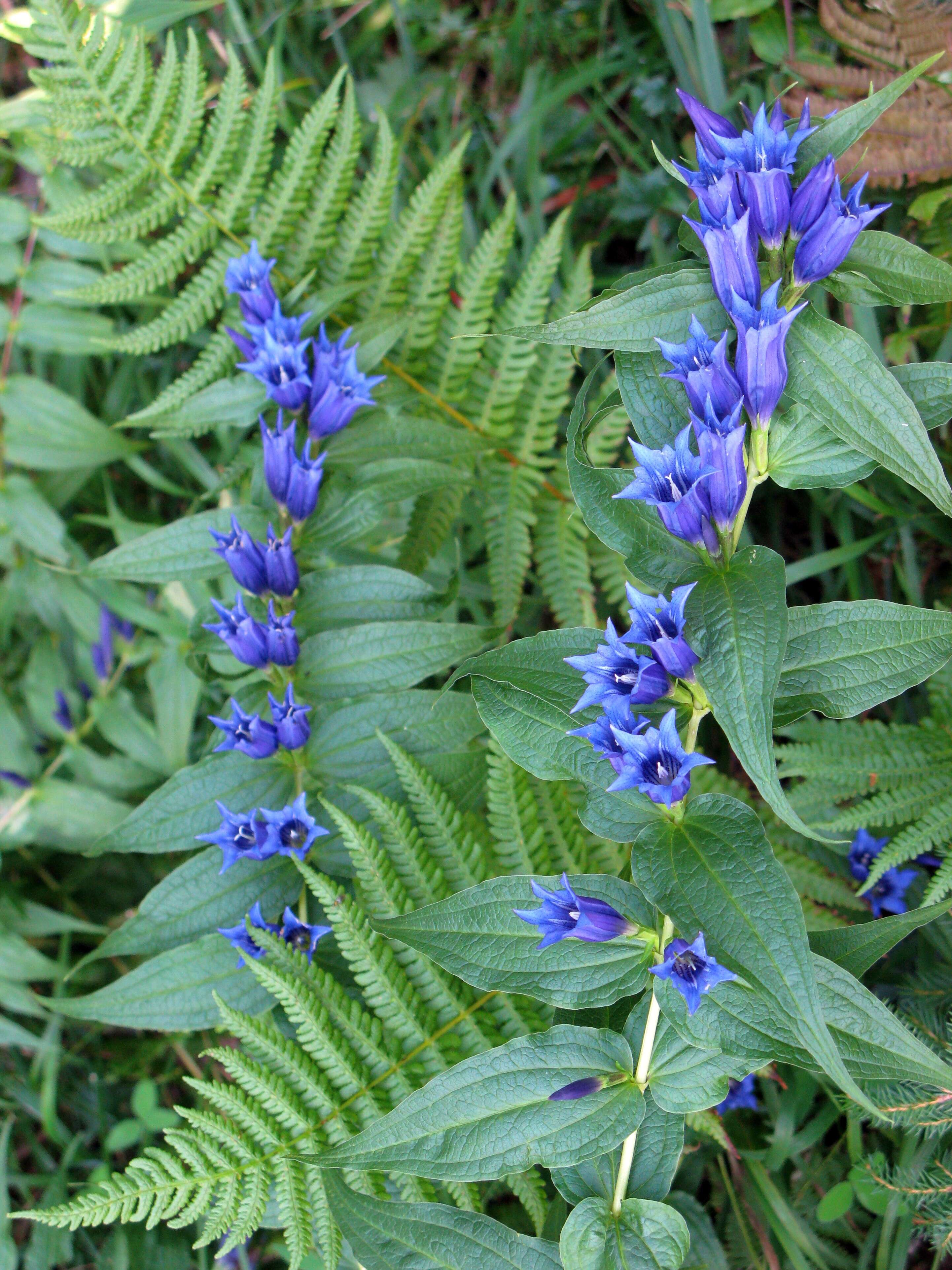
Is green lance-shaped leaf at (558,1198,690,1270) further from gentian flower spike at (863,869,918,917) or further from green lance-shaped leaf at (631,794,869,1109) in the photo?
gentian flower spike at (863,869,918,917)

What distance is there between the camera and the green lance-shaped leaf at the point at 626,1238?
5.14 ft

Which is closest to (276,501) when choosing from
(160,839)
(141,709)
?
(160,839)

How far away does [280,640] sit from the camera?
2.17 meters

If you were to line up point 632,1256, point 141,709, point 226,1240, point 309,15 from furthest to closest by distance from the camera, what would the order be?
1. point 309,15
2. point 141,709
3. point 226,1240
4. point 632,1256

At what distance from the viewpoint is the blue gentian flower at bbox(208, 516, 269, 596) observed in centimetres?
220

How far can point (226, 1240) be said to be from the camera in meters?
1.79

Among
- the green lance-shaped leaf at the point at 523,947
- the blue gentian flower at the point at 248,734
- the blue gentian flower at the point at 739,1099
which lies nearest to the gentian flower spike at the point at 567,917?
the green lance-shaped leaf at the point at 523,947

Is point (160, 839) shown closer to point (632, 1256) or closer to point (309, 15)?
point (632, 1256)

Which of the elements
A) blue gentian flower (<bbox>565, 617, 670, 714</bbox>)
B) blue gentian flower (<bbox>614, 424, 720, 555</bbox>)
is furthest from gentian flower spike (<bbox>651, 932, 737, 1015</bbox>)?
blue gentian flower (<bbox>614, 424, 720, 555</bbox>)

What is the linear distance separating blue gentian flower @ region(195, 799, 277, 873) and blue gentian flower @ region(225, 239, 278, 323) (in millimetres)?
1296

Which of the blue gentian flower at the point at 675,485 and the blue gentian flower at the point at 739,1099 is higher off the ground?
the blue gentian flower at the point at 675,485

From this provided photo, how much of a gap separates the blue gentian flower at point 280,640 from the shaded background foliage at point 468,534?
274 mm

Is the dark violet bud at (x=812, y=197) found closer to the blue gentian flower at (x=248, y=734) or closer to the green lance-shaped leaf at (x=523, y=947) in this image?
the green lance-shaped leaf at (x=523, y=947)

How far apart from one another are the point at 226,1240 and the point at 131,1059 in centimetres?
165
